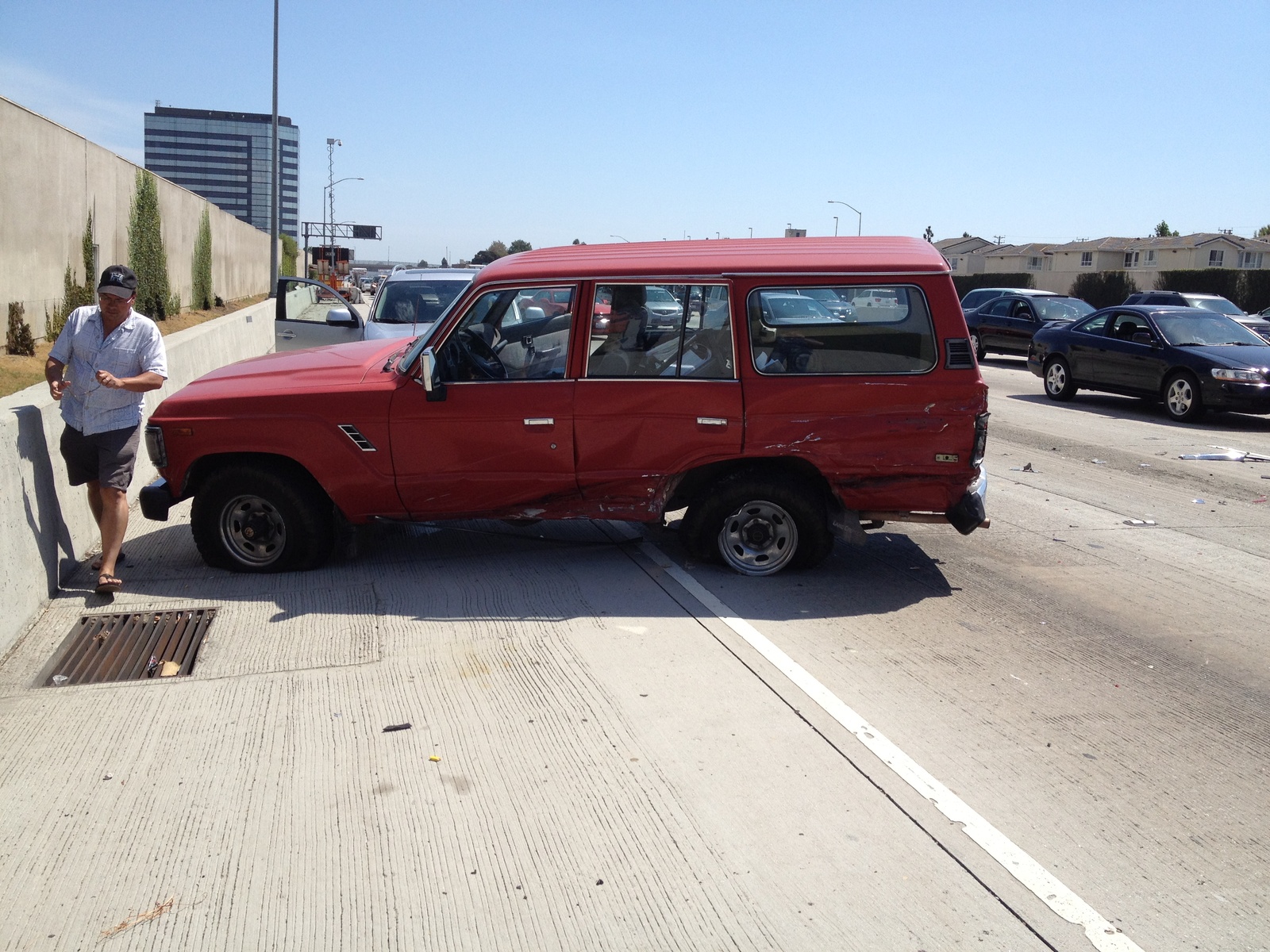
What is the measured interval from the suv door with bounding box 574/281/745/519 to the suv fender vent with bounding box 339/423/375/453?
1.23 metres

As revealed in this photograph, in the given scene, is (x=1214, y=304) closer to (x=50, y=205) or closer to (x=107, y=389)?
(x=50, y=205)

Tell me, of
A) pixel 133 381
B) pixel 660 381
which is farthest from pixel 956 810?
pixel 133 381

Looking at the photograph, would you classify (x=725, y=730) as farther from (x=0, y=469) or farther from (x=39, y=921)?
(x=0, y=469)

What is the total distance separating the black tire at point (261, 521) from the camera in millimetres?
6691

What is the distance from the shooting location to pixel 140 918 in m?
3.38

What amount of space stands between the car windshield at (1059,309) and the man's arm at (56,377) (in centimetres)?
2091

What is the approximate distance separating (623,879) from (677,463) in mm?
3328

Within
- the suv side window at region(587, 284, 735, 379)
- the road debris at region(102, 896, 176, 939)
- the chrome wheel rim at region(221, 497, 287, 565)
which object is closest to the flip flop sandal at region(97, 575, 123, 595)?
the chrome wheel rim at region(221, 497, 287, 565)

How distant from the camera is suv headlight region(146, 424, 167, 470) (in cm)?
663

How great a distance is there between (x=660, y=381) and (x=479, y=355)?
1.09 meters

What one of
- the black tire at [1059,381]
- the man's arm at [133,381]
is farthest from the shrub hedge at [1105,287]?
the man's arm at [133,381]

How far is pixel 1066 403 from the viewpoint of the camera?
57.6ft

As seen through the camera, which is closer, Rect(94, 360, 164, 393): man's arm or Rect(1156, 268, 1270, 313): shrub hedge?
Rect(94, 360, 164, 393): man's arm

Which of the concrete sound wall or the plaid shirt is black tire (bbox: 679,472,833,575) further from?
the concrete sound wall
